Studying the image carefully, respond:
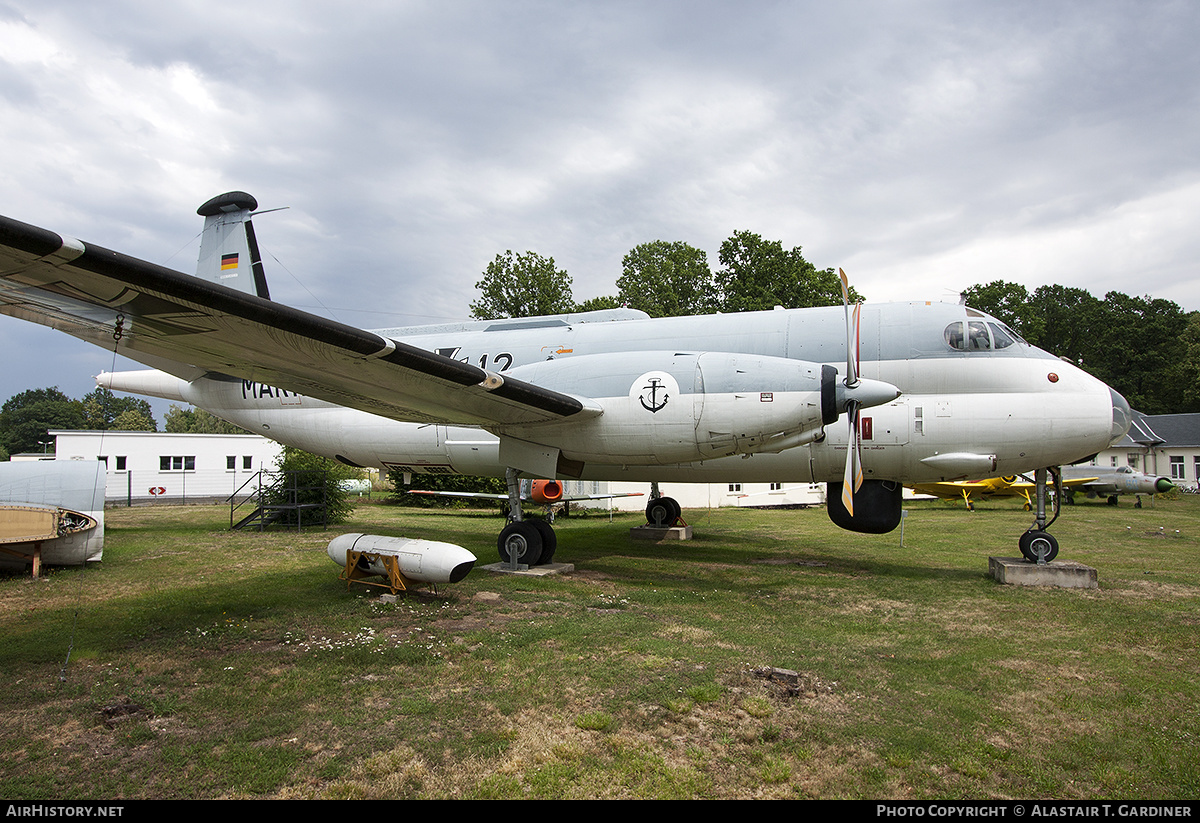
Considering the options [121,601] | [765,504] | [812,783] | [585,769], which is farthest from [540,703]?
[765,504]

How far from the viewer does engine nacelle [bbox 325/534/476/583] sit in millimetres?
7789

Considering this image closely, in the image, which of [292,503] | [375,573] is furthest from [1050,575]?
[292,503]

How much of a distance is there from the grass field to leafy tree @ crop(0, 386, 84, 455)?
71.4 meters

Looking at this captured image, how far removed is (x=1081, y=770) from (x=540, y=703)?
348cm

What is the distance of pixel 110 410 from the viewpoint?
268ft

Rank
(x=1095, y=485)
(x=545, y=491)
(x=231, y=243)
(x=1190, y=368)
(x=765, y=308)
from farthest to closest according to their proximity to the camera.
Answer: (x=1190, y=368), (x=765, y=308), (x=1095, y=485), (x=545, y=491), (x=231, y=243)

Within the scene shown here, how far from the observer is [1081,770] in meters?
3.82

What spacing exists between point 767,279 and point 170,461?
32.9 meters

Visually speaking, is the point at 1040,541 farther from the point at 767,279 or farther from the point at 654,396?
the point at 767,279

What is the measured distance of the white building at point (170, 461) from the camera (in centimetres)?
2655

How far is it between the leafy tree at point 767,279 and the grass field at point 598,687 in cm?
2857

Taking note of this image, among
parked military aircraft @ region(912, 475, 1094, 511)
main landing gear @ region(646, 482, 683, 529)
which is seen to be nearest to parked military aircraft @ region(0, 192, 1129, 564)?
main landing gear @ region(646, 482, 683, 529)

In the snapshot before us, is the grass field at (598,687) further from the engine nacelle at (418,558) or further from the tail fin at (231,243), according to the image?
the tail fin at (231,243)

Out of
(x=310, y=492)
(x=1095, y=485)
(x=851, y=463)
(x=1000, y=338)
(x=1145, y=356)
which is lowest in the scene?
(x=1095, y=485)
